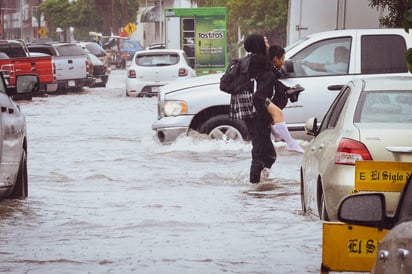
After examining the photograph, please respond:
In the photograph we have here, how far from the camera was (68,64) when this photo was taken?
39562 mm

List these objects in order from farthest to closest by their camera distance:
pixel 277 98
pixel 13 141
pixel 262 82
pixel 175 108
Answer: pixel 175 108 < pixel 277 98 < pixel 262 82 < pixel 13 141

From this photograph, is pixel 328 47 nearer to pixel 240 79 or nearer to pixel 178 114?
pixel 178 114

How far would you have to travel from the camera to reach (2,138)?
1096cm

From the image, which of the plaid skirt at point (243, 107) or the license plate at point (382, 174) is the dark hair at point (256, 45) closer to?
the plaid skirt at point (243, 107)

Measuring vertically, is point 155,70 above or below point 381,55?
below

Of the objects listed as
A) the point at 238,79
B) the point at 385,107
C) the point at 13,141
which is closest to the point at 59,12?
the point at 238,79

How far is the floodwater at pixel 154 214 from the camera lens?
30.4ft

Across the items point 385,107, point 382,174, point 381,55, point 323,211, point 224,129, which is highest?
point 382,174

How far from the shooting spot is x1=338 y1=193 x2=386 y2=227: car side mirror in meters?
4.76

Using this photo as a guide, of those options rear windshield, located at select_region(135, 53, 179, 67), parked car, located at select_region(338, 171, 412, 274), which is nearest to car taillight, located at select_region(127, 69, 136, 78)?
rear windshield, located at select_region(135, 53, 179, 67)

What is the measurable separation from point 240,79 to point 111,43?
67303mm

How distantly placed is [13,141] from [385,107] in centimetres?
376

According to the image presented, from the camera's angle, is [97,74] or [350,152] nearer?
[350,152]

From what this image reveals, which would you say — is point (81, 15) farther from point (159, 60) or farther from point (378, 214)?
point (378, 214)
